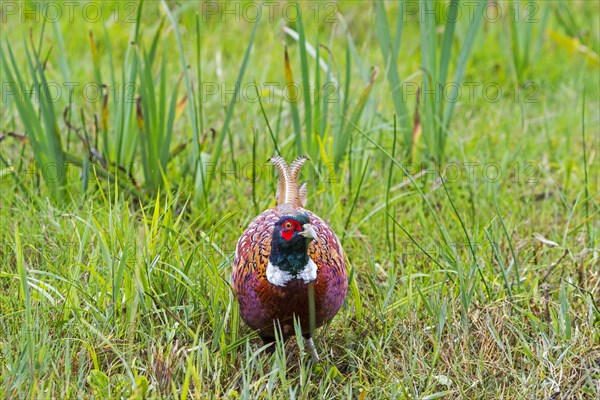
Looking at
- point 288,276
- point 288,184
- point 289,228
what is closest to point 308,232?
point 289,228

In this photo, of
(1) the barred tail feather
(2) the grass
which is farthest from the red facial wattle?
(1) the barred tail feather

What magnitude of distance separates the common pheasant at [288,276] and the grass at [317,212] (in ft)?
0.30

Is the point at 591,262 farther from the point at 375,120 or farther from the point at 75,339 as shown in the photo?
the point at 75,339

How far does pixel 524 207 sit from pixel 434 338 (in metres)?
1.33

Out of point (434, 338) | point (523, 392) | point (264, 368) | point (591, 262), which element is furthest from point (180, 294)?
point (591, 262)

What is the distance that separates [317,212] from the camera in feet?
12.7

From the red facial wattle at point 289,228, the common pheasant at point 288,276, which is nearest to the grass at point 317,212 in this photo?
the common pheasant at point 288,276

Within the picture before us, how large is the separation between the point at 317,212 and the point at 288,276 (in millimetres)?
1220

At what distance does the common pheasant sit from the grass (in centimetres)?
9

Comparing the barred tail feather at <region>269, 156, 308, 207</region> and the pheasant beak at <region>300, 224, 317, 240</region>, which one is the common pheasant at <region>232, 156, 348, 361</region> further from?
the barred tail feather at <region>269, 156, 308, 207</region>

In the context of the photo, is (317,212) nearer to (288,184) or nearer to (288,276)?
(288,184)

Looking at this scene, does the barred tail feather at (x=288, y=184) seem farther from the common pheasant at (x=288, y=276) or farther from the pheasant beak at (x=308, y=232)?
the pheasant beak at (x=308, y=232)

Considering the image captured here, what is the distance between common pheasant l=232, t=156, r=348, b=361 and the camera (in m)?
2.64

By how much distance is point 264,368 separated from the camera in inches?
114
